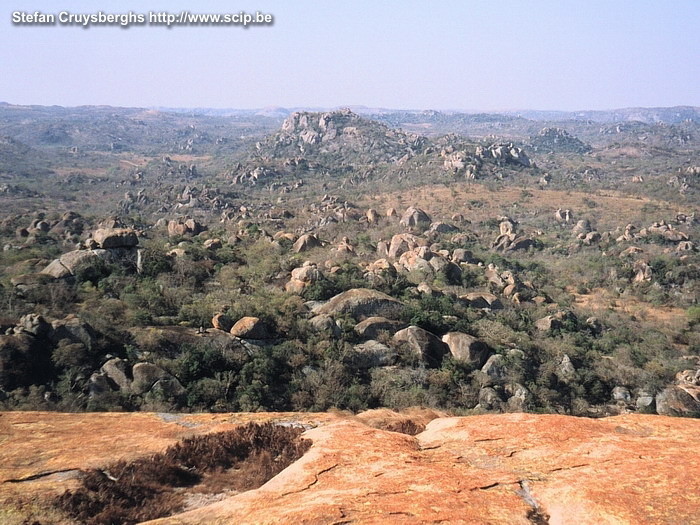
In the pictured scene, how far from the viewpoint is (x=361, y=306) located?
21.4 meters

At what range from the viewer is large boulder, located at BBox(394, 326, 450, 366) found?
18.6 m

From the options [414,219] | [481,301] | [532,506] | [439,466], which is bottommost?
[481,301]

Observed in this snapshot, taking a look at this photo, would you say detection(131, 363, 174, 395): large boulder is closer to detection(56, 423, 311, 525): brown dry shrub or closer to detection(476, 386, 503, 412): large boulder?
detection(56, 423, 311, 525): brown dry shrub

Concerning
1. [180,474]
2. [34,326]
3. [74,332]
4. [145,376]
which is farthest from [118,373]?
[180,474]

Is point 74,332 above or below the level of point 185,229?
below

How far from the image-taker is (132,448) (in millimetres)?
7078

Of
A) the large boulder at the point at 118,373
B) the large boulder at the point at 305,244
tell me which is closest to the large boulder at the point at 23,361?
the large boulder at the point at 118,373

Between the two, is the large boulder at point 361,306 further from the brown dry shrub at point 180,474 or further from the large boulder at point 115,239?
the brown dry shrub at point 180,474

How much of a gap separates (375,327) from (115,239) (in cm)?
1602

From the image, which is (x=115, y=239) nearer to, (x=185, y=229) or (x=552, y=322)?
(x=185, y=229)

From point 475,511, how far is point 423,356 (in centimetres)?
1363

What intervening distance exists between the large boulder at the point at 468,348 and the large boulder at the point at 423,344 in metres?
0.38

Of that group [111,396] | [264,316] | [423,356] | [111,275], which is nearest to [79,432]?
[111,396]

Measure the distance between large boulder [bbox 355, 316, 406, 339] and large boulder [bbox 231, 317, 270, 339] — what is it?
4278 millimetres
